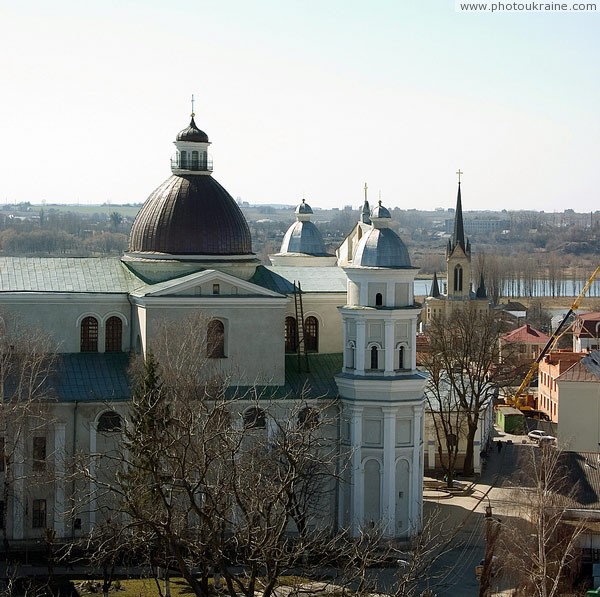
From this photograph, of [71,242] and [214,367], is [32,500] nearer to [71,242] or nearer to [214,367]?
[214,367]

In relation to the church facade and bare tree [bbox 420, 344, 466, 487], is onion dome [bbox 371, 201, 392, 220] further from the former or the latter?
bare tree [bbox 420, 344, 466, 487]

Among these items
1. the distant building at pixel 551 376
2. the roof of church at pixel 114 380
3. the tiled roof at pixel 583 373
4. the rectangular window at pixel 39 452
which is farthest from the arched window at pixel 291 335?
the distant building at pixel 551 376

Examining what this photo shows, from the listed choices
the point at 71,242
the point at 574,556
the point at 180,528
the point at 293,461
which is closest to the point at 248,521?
the point at 293,461

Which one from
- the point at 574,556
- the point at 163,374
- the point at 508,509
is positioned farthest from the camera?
the point at 508,509

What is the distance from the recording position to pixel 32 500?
111 ft

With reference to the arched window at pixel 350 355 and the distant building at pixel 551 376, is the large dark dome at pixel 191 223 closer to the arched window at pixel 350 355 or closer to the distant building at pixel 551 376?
the arched window at pixel 350 355

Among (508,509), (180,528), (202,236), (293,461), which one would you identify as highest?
(202,236)

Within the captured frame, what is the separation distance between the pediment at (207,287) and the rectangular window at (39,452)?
4442 millimetres

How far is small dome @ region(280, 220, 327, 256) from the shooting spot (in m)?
50.7

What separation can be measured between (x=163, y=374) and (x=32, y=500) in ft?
16.6

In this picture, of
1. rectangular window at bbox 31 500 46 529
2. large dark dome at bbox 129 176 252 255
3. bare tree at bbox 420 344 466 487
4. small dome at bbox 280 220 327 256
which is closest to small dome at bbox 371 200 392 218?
large dark dome at bbox 129 176 252 255

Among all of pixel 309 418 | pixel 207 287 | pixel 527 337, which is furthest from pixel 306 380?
pixel 527 337

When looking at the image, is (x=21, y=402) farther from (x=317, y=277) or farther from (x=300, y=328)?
(x=317, y=277)

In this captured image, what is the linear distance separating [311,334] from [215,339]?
405 centimetres
